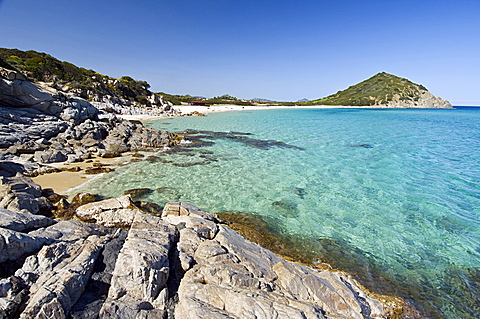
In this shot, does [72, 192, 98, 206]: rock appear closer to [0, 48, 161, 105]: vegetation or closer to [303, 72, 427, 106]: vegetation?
[0, 48, 161, 105]: vegetation

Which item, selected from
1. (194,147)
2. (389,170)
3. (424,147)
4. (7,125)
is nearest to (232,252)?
(389,170)

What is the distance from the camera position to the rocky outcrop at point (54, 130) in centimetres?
1527

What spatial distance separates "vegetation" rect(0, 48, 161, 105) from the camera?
41.0 m

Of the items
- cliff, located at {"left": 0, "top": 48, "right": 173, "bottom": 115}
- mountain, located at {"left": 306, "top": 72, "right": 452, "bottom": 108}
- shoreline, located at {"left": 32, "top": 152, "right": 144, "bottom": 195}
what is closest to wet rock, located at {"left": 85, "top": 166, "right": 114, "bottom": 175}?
shoreline, located at {"left": 32, "top": 152, "right": 144, "bottom": 195}

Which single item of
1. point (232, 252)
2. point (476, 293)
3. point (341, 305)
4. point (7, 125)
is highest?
point (7, 125)

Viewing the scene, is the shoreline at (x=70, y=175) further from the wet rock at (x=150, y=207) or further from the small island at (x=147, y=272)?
the wet rock at (x=150, y=207)

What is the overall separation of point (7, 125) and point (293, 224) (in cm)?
2014

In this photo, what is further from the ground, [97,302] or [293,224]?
[97,302]

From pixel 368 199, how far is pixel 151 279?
32.6 ft

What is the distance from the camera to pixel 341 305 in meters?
4.34

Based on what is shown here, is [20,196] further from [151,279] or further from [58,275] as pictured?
[151,279]

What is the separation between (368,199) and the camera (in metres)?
10.7

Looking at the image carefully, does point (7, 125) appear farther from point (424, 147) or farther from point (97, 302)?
point (424, 147)

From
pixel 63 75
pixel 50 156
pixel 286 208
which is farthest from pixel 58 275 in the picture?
pixel 63 75
